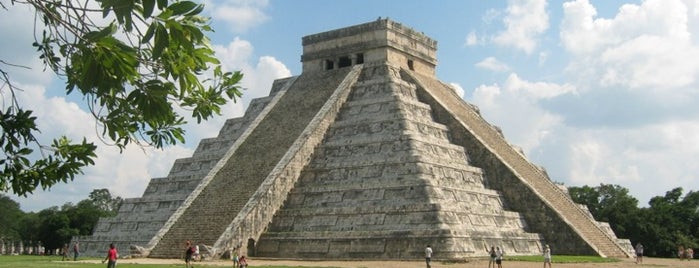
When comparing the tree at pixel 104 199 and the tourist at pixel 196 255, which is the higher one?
the tree at pixel 104 199

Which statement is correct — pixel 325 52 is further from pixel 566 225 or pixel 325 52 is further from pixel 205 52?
pixel 205 52

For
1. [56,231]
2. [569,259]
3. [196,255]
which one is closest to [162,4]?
[196,255]

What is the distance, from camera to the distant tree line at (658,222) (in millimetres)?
40844

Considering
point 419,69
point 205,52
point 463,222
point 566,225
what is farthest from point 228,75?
point 419,69

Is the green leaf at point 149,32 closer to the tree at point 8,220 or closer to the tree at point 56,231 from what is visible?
the tree at point 56,231

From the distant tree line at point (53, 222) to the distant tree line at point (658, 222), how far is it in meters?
39.3

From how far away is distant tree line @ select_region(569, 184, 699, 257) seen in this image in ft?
134

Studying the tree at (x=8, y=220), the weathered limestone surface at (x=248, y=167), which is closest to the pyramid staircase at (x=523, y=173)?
the weathered limestone surface at (x=248, y=167)

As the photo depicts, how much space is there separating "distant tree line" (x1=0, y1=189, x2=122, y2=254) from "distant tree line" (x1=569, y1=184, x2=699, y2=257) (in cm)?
3931

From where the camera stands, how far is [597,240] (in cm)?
2802

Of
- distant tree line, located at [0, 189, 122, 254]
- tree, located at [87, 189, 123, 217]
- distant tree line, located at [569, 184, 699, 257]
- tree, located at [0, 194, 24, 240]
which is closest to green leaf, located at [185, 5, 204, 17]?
distant tree line, located at [569, 184, 699, 257]

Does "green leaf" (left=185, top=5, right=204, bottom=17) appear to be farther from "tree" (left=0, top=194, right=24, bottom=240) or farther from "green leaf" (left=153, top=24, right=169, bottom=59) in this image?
"tree" (left=0, top=194, right=24, bottom=240)

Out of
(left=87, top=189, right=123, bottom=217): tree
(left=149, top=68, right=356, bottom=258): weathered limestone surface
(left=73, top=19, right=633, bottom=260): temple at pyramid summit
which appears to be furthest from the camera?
(left=87, top=189, right=123, bottom=217): tree

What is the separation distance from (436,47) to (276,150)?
503 inches
